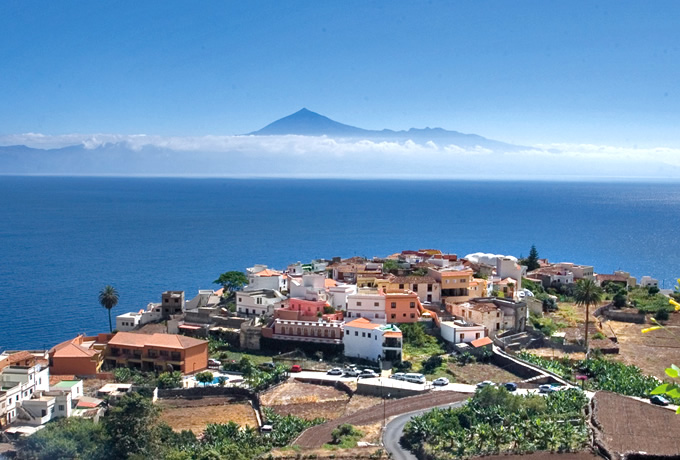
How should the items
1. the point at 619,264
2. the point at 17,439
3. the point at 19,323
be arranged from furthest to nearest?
the point at 619,264
the point at 19,323
the point at 17,439

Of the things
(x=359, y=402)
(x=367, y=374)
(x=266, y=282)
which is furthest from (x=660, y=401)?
(x=266, y=282)

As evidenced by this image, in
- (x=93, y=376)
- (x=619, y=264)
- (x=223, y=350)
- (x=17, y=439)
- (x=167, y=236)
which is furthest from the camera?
(x=167, y=236)

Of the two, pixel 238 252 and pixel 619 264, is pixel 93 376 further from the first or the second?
pixel 619 264

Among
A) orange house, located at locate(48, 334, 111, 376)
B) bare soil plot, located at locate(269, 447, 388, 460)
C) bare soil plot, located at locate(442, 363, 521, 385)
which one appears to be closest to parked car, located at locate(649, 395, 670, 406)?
bare soil plot, located at locate(442, 363, 521, 385)

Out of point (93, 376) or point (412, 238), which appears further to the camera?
point (412, 238)

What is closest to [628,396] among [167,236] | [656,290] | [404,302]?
[404,302]

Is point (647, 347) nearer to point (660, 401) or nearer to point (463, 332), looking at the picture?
point (463, 332)

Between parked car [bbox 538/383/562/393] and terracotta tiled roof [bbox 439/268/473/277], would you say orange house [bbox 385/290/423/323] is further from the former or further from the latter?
parked car [bbox 538/383/562/393]
